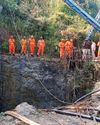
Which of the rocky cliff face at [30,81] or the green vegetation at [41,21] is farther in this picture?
the green vegetation at [41,21]

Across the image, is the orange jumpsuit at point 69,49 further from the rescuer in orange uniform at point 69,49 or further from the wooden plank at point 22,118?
the wooden plank at point 22,118

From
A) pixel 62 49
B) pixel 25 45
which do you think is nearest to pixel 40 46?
pixel 25 45

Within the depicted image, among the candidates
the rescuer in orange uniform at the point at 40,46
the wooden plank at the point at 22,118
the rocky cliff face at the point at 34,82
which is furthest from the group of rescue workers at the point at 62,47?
the wooden plank at the point at 22,118

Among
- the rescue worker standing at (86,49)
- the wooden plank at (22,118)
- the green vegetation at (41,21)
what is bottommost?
the wooden plank at (22,118)

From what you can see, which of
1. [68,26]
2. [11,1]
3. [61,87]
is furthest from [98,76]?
[11,1]

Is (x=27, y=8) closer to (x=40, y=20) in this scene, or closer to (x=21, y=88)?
(x=40, y=20)

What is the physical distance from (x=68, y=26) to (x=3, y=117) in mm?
14671

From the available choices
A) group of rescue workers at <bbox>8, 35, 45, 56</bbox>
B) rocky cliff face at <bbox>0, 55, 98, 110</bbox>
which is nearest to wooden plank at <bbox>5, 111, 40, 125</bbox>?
rocky cliff face at <bbox>0, 55, 98, 110</bbox>

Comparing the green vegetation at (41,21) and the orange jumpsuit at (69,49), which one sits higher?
the green vegetation at (41,21)

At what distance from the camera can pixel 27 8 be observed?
27750mm

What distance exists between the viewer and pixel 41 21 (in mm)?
25828

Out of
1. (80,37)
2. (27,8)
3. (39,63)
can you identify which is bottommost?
(39,63)

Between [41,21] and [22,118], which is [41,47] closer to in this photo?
[41,21]

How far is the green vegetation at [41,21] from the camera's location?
24.5 metres
